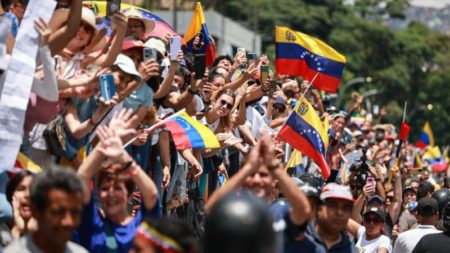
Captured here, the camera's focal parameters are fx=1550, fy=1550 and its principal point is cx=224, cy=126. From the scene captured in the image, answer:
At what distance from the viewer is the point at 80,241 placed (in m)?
9.99

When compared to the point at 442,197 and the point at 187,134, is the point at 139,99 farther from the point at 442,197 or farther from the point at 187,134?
the point at 442,197

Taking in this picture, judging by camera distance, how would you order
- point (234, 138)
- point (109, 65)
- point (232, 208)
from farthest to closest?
point (234, 138) → point (109, 65) → point (232, 208)

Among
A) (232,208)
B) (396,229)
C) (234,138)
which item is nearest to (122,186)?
(232,208)

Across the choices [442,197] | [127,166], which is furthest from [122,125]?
[442,197]

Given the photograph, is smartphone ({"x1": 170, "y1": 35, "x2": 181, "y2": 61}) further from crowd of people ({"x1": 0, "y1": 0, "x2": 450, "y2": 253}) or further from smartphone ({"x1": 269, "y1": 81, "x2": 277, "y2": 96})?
smartphone ({"x1": 269, "y1": 81, "x2": 277, "y2": 96})

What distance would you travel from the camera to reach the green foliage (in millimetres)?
87375

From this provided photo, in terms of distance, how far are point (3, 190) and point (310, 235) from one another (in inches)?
79.9

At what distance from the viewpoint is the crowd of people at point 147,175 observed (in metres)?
8.38

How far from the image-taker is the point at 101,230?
9859 millimetres

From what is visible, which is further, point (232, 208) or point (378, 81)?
point (378, 81)

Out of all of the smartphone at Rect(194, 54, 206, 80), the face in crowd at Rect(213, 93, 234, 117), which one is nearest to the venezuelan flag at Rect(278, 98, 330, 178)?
the smartphone at Rect(194, 54, 206, 80)

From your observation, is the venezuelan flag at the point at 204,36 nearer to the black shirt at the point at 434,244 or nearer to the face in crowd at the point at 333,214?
the black shirt at the point at 434,244

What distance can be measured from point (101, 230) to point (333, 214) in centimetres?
166

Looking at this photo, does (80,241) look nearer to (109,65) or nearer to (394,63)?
(109,65)
